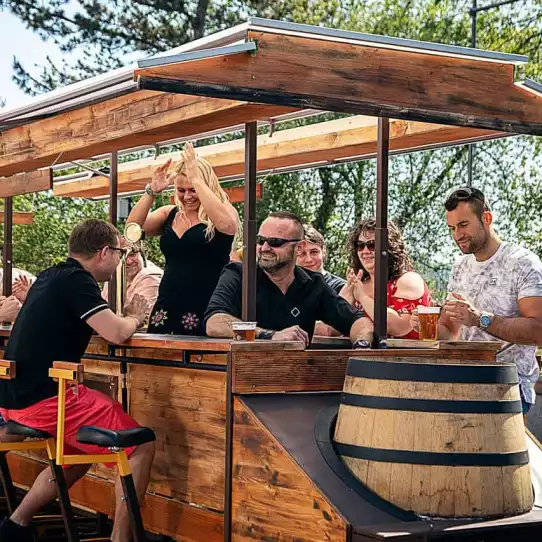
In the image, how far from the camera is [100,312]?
487 cm

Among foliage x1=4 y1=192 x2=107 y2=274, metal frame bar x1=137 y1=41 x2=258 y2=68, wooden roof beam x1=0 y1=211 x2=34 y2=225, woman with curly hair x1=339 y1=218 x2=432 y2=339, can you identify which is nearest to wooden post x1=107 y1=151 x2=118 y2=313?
woman with curly hair x1=339 y1=218 x2=432 y2=339

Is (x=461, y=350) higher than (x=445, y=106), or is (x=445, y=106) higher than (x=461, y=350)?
(x=445, y=106)

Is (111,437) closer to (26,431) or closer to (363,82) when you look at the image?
(26,431)

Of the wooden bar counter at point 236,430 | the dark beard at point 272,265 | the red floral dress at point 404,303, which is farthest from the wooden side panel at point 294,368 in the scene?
the red floral dress at point 404,303

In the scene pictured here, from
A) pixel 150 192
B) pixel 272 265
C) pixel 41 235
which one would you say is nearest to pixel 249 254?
pixel 272 265

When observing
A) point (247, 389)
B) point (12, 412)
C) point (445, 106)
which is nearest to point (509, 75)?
point (445, 106)

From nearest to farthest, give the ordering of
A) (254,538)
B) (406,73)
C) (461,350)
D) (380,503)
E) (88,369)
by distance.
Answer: (380,503)
(254,538)
(406,73)
(461,350)
(88,369)

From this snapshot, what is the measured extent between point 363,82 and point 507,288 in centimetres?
129

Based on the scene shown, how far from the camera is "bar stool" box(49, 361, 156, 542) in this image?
4.51m

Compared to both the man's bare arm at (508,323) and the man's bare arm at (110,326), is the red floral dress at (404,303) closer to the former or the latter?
the man's bare arm at (508,323)

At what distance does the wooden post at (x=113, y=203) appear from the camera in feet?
20.2

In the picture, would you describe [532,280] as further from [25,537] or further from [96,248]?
[25,537]

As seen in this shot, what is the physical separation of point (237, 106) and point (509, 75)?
47.5 inches

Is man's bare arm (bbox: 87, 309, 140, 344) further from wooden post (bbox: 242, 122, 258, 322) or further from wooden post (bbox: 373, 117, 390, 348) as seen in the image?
wooden post (bbox: 373, 117, 390, 348)
